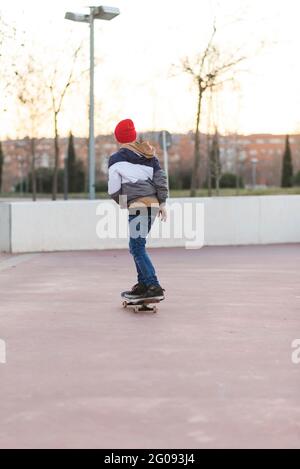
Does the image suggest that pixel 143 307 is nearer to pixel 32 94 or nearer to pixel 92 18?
pixel 92 18

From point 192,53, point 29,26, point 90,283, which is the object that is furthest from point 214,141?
point 90,283

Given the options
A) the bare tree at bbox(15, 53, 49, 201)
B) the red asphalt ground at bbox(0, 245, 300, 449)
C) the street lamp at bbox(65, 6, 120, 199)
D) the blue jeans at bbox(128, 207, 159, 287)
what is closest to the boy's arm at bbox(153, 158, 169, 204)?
the blue jeans at bbox(128, 207, 159, 287)

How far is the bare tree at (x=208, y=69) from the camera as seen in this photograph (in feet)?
74.5

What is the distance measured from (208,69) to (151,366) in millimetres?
18978

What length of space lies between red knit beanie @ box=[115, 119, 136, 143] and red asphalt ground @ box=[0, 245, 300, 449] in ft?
5.24

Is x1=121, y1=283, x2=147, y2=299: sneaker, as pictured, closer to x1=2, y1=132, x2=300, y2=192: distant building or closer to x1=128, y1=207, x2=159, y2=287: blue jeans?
x1=128, y1=207, x2=159, y2=287: blue jeans

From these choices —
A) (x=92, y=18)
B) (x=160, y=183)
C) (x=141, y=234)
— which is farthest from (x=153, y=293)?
(x=92, y=18)

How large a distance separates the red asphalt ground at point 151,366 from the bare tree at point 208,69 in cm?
1305

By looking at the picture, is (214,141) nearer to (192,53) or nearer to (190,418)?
(192,53)

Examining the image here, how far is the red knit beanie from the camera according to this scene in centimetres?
728

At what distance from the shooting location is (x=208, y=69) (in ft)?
76.5

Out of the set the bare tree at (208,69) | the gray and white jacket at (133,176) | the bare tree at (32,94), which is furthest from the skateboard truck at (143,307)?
the bare tree at (32,94)

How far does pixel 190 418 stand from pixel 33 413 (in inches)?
32.0

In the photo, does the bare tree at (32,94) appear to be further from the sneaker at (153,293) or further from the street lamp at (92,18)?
the sneaker at (153,293)
